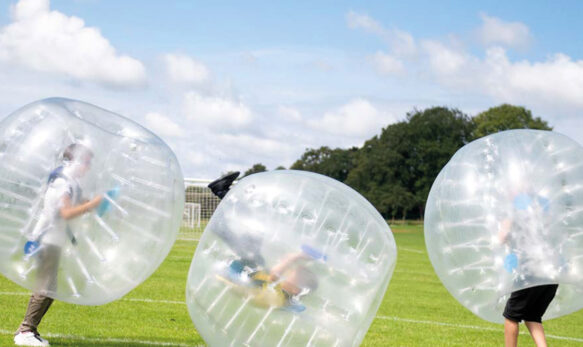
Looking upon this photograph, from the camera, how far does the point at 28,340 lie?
260 inches

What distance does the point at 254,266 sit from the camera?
5.40 m

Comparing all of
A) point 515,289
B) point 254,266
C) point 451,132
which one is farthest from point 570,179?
point 451,132

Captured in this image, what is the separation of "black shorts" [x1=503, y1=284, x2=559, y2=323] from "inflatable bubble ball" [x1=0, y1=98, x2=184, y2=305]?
10.7 feet

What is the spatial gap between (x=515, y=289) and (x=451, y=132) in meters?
80.2

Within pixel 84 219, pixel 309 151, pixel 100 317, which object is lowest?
pixel 309 151

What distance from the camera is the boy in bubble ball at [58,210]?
5.72m

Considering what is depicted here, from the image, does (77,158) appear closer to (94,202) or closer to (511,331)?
(94,202)

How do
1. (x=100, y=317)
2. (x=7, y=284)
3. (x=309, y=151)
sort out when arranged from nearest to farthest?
(x=100, y=317)
(x=7, y=284)
(x=309, y=151)

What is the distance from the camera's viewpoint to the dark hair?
5852 mm

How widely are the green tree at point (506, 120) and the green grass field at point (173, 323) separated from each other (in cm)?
6855

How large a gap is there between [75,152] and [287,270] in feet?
6.87

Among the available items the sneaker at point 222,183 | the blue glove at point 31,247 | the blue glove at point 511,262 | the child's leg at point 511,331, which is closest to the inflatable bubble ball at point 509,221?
the blue glove at point 511,262

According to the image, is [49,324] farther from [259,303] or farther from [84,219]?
[259,303]

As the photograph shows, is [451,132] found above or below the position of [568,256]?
below
